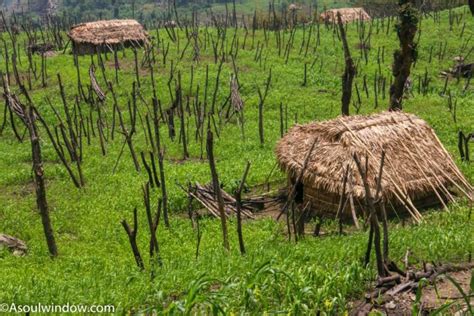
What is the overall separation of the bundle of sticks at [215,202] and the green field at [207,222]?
422mm

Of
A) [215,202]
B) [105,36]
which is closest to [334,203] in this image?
[215,202]

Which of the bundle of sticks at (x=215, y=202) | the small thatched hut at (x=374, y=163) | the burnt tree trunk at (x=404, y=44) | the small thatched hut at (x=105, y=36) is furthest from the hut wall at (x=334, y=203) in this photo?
→ the small thatched hut at (x=105, y=36)

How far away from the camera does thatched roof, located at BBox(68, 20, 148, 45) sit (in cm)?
2920

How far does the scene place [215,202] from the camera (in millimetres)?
12148

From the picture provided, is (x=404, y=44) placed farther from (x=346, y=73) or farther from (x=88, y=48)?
(x=88, y=48)

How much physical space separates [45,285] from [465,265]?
5203 mm

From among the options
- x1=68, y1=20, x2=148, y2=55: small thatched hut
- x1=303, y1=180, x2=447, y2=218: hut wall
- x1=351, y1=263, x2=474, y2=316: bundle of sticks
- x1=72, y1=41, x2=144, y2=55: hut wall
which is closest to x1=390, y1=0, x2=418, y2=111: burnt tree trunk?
x1=303, y1=180, x2=447, y2=218: hut wall

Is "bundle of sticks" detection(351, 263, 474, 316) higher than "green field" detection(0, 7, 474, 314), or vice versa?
"bundle of sticks" detection(351, 263, 474, 316)

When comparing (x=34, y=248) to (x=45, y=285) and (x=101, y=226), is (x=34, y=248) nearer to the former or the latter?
(x=101, y=226)

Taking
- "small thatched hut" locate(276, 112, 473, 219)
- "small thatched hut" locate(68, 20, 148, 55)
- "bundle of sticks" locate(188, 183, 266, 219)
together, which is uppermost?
"small thatched hut" locate(68, 20, 148, 55)

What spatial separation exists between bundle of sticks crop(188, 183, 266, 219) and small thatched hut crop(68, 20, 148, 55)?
1779 centimetres

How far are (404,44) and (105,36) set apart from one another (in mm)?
18491

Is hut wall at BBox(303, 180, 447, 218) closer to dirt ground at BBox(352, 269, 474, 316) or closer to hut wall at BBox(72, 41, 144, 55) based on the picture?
dirt ground at BBox(352, 269, 474, 316)

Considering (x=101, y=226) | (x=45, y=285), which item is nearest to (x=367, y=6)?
(x=101, y=226)
